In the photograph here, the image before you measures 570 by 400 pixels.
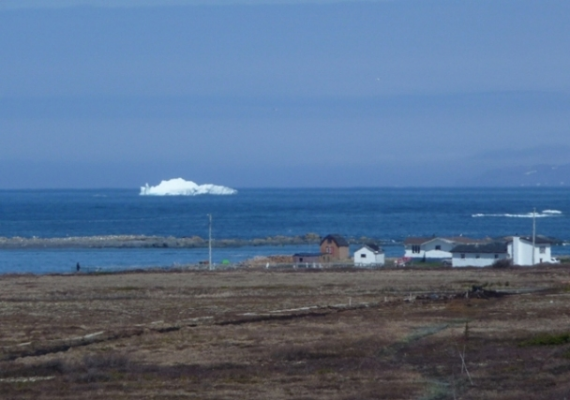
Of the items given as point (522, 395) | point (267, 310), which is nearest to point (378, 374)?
point (522, 395)

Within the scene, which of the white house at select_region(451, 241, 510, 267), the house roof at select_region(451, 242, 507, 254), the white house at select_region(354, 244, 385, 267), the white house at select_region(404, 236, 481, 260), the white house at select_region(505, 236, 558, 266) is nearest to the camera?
the white house at select_region(505, 236, 558, 266)

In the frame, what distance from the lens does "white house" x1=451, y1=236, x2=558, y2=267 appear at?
66625 mm

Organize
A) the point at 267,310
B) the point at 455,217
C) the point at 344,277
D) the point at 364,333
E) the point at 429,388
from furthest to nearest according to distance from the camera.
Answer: the point at 455,217 → the point at 344,277 → the point at 267,310 → the point at 364,333 → the point at 429,388

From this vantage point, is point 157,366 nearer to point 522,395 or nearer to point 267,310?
point 522,395

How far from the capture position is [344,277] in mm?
55531

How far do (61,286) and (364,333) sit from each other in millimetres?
27434

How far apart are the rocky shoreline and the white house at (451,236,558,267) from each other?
102 ft

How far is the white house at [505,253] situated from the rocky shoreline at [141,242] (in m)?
31.1

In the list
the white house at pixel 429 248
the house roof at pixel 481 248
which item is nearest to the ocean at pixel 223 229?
the white house at pixel 429 248

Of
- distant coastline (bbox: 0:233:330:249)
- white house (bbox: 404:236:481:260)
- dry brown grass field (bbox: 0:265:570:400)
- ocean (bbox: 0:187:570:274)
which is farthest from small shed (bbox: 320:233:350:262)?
dry brown grass field (bbox: 0:265:570:400)

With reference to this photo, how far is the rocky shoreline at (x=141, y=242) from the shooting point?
10119 cm

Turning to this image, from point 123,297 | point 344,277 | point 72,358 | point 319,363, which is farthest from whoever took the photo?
point 344,277

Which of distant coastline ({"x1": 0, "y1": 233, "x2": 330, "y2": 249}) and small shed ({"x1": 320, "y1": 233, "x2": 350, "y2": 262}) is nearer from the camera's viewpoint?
small shed ({"x1": 320, "y1": 233, "x2": 350, "y2": 262})

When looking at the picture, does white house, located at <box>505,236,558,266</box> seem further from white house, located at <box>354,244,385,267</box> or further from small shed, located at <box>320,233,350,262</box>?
small shed, located at <box>320,233,350,262</box>
